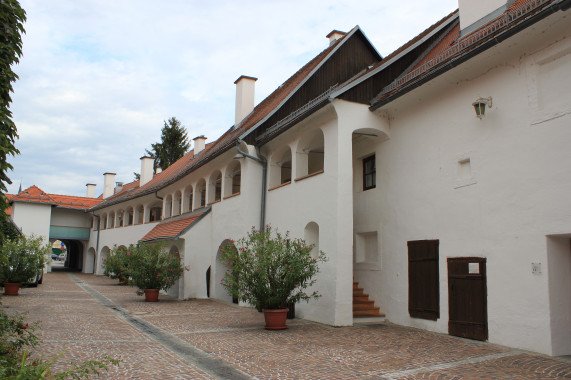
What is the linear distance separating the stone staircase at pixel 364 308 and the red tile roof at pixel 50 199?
28393 millimetres

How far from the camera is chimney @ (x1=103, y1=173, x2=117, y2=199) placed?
137 ft

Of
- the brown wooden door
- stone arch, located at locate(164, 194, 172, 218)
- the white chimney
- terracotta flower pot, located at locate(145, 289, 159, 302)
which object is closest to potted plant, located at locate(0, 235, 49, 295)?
terracotta flower pot, located at locate(145, 289, 159, 302)

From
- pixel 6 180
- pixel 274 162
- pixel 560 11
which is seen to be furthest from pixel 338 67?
pixel 6 180

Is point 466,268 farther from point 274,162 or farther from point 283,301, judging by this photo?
point 274,162

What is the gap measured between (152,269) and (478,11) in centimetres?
1338

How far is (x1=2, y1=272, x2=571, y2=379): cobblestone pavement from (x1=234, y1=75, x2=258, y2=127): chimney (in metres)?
10.7

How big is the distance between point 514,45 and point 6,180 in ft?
29.1

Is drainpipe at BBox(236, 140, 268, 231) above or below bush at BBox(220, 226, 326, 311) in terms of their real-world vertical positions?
above

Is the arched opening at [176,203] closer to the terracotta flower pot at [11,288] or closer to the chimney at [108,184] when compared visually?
the terracotta flower pot at [11,288]

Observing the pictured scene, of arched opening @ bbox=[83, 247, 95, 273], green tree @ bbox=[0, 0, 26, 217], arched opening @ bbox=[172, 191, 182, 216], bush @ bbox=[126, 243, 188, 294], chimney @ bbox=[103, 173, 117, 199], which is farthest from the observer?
chimney @ bbox=[103, 173, 117, 199]

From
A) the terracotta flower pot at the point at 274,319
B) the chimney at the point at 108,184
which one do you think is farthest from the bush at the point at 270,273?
the chimney at the point at 108,184

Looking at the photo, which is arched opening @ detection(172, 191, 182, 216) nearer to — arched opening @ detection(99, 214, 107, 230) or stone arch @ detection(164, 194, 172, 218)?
stone arch @ detection(164, 194, 172, 218)

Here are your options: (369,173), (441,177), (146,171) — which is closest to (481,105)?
(441,177)

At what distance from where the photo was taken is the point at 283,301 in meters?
11.1
